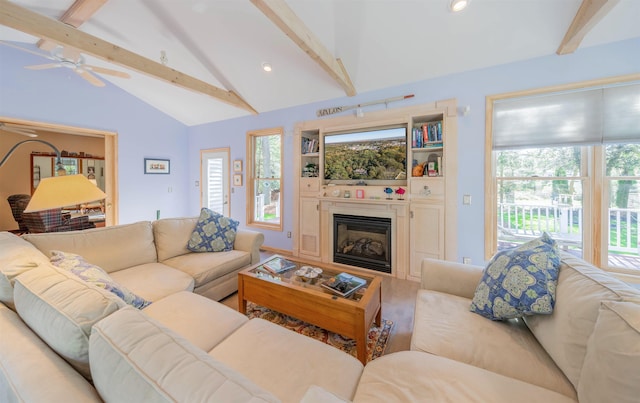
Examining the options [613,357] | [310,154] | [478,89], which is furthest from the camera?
[310,154]

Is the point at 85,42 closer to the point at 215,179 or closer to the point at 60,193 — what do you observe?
the point at 60,193

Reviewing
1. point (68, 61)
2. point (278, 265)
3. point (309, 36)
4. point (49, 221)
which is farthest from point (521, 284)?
point (49, 221)

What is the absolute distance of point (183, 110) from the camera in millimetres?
4887

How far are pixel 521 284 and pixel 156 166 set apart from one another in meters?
5.90

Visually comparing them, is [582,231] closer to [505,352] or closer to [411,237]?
[411,237]

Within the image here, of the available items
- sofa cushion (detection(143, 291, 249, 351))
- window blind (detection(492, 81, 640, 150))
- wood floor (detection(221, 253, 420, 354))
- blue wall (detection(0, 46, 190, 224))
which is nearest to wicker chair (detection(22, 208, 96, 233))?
blue wall (detection(0, 46, 190, 224))

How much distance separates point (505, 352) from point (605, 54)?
10.0ft

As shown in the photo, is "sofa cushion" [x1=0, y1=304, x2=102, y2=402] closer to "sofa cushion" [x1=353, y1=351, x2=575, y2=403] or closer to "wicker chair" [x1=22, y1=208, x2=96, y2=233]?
"sofa cushion" [x1=353, y1=351, x2=575, y2=403]

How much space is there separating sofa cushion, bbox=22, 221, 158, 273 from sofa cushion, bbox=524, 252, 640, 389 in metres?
3.10

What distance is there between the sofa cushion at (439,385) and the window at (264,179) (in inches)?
134

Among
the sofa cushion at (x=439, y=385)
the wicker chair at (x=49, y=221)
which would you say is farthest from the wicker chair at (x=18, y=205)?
the sofa cushion at (x=439, y=385)

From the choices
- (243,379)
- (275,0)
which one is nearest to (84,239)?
(243,379)

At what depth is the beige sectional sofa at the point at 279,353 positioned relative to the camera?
60cm

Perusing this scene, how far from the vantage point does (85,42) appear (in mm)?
2652
